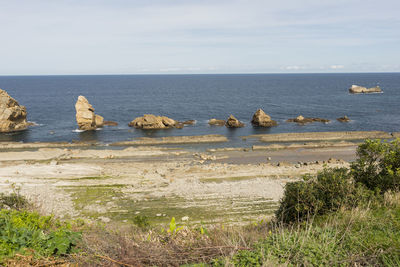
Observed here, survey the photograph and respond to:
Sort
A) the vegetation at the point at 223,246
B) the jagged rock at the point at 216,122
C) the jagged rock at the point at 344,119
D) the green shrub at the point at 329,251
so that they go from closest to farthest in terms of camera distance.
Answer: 1. the green shrub at the point at 329,251
2. the vegetation at the point at 223,246
3. the jagged rock at the point at 216,122
4. the jagged rock at the point at 344,119

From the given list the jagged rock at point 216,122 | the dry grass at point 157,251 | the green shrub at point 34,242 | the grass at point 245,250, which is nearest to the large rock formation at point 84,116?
the jagged rock at point 216,122

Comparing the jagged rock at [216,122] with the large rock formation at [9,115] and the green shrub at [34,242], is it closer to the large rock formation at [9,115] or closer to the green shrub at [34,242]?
the large rock formation at [9,115]

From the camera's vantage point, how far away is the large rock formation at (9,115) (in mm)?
64062

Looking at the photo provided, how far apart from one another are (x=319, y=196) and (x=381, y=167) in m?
5.72

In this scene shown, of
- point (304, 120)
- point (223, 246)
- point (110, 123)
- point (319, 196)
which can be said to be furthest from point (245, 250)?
point (304, 120)

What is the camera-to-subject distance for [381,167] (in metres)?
16.9

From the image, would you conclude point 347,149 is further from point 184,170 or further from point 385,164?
point 385,164

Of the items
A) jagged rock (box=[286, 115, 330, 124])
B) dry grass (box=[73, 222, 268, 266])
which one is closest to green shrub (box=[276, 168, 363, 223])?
dry grass (box=[73, 222, 268, 266])

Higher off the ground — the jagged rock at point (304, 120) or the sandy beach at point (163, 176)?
the jagged rock at point (304, 120)

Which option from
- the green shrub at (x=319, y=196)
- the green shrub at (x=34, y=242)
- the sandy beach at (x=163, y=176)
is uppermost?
the green shrub at (x=34, y=242)

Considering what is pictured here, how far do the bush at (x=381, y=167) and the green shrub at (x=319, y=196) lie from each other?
2.90 m

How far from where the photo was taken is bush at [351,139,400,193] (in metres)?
15.4

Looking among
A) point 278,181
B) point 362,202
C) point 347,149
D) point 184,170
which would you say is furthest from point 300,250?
point 347,149

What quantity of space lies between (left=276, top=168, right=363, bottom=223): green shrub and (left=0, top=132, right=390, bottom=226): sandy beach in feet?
10.8
